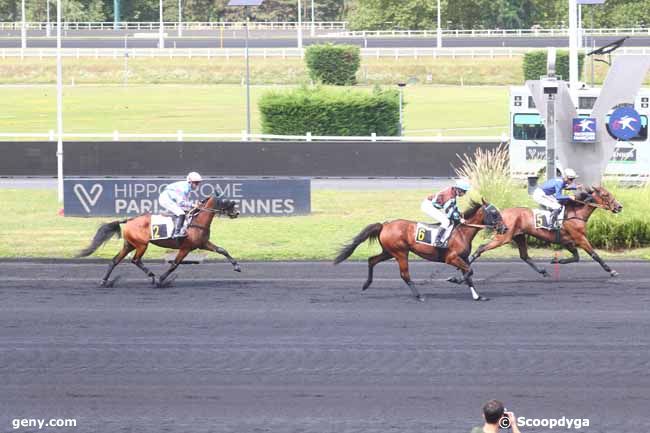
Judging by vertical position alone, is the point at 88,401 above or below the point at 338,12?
below

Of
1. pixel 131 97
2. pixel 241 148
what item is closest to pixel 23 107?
pixel 131 97

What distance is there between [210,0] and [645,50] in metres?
49.5

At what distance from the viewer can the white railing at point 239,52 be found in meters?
66.4

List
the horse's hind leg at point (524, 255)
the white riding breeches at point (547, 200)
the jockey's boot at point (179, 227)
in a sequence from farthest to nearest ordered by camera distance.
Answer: the white riding breeches at point (547, 200)
the horse's hind leg at point (524, 255)
the jockey's boot at point (179, 227)

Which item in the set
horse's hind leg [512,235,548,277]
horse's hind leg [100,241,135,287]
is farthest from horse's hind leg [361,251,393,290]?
horse's hind leg [100,241,135,287]

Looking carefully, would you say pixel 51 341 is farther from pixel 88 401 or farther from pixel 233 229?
pixel 233 229

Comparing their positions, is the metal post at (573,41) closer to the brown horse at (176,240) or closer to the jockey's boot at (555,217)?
the jockey's boot at (555,217)

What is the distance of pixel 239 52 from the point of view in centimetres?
6812

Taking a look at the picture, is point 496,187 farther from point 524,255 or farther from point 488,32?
point 488,32

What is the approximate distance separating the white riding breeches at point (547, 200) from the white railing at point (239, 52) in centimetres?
4763

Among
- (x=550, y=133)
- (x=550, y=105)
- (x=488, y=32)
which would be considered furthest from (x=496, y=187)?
(x=488, y=32)

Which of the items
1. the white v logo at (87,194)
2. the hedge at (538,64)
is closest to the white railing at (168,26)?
the hedge at (538,64)

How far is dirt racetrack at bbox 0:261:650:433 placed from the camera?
10844mm

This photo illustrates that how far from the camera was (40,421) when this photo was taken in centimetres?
1054
